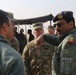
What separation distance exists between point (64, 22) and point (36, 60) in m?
1.73

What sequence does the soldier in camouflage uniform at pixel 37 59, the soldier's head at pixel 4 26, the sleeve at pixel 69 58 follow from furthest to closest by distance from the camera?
the soldier in camouflage uniform at pixel 37 59 → the sleeve at pixel 69 58 → the soldier's head at pixel 4 26

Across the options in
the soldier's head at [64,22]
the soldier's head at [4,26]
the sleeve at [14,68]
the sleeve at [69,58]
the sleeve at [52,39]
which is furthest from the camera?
the sleeve at [52,39]

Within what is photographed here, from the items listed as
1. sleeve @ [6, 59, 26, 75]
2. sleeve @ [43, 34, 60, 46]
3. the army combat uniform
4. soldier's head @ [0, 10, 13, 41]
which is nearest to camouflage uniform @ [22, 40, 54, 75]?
sleeve @ [43, 34, 60, 46]

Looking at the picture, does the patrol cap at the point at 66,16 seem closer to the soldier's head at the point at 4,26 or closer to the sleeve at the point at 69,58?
the sleeve at the point at 69,58

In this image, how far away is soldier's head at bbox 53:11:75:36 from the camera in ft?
13.7

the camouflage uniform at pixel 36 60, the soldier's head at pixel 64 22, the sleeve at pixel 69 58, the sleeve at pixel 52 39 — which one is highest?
the soldier's head at pixel 64 22

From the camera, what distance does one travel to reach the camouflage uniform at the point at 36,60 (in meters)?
5.75

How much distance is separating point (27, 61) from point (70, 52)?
2.03 m

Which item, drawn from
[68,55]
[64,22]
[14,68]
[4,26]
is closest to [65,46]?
[68,55]

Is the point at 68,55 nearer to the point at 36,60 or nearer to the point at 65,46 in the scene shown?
the point at 65,46

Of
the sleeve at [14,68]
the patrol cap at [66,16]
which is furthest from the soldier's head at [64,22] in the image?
the sleeve at [14,68]

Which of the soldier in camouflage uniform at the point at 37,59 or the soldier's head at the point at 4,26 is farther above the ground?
the soldier's head at the point at 4,26

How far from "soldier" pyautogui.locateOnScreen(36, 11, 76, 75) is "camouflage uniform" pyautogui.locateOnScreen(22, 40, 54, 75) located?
5.13 ft

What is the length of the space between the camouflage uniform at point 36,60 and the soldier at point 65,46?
5.13 feet
